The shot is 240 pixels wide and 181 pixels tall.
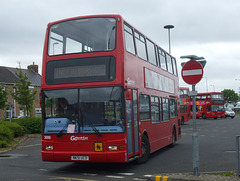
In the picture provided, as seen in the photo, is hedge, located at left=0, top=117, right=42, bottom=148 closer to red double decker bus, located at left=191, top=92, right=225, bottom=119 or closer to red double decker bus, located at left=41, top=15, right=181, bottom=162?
red double decker bus, located at left=41, top=15, right=181, bottom=162

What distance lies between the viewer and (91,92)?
31.8 ft

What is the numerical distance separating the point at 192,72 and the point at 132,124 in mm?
2581

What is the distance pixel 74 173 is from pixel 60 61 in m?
3.19

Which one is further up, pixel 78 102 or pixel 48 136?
pixel 78 102

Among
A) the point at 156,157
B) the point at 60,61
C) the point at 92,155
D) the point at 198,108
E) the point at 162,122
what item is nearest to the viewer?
the point at 92,155

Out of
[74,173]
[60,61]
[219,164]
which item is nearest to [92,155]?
[74,173]

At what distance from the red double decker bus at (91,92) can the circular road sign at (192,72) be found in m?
1.76


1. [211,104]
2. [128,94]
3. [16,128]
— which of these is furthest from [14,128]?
[211,104]

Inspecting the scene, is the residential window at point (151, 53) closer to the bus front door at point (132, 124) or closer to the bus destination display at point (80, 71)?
the bus front door at point (132, 124)

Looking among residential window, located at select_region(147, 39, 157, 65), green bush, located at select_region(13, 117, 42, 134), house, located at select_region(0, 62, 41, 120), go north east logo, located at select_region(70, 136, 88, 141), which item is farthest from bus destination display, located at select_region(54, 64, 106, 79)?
house, located at select_region(0, 62, 41, 120)

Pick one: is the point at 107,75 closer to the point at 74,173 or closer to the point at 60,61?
the point at 60,61

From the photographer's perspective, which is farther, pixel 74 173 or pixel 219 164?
pixel 219 164

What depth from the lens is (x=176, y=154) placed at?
13906 millimetres

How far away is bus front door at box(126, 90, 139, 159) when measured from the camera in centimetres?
997
